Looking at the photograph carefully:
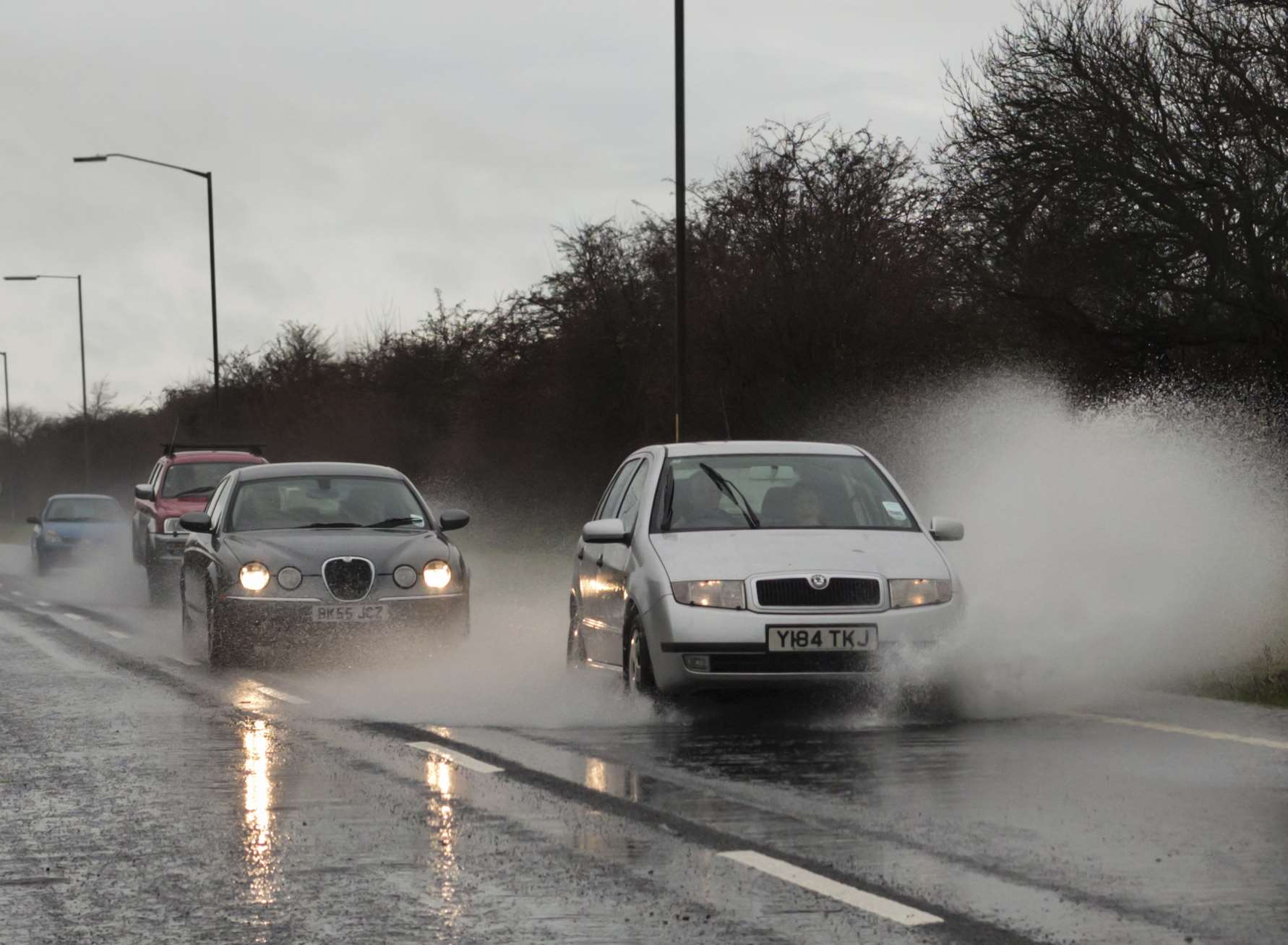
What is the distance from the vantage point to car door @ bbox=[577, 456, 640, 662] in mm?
13430

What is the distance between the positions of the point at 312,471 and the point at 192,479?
10.8 meters

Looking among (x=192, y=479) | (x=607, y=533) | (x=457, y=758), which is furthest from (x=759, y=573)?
(x=192, y=479)

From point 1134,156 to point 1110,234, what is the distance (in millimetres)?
977

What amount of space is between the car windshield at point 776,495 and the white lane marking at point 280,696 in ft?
8.68

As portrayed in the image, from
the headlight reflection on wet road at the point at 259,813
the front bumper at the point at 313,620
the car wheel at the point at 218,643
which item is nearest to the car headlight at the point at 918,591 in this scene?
the headlight reflection on wet road at the point at 259,813

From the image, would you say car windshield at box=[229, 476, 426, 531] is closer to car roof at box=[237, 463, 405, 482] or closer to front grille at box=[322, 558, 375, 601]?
car roof at box=[237, 463, 405, 482]

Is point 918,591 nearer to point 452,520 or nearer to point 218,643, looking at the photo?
point 218,643

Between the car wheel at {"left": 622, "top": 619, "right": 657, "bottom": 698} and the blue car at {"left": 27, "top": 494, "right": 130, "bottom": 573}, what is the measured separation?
25723mm

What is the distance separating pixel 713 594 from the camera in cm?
1174

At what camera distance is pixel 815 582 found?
38.4ft

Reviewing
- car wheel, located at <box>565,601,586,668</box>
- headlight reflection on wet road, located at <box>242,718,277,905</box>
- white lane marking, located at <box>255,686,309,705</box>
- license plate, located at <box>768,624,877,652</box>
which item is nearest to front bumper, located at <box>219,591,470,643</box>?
white lane marking, located at <box>255,686,309,705</box>

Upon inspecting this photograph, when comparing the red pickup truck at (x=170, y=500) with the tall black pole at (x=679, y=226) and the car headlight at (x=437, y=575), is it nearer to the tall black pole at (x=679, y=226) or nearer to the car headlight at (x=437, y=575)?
the tall black pole at (x=679, y=226)

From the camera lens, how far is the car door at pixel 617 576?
12.7 metres

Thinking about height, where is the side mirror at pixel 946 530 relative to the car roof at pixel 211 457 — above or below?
below
